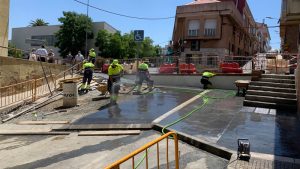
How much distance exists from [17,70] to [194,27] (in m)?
23.7

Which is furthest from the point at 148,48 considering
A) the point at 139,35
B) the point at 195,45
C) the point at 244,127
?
the point at 244,127

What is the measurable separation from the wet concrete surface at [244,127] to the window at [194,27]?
26.4 m

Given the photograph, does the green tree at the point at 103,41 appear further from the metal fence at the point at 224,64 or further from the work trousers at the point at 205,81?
the work trousers at the point at 205,81

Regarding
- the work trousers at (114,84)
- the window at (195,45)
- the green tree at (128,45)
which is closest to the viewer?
the work trousers at (114,84)

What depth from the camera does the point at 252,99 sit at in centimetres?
1296

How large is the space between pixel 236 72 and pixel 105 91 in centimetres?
755

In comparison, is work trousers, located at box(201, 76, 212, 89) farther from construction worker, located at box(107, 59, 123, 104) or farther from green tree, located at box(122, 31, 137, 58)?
green tree, located at box(122, 31, 137, 58)

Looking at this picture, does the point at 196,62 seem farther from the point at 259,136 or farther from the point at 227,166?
the point at 227,166

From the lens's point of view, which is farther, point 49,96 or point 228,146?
point 49,96

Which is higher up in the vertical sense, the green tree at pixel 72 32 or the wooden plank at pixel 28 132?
the green tree at pixel 72 32

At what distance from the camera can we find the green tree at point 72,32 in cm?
5217

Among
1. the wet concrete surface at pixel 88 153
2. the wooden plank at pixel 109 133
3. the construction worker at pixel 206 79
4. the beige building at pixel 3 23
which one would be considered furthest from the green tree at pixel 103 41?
the wet concrete surface at pixel 88 153

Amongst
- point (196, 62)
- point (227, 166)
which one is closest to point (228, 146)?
point (227, 166)

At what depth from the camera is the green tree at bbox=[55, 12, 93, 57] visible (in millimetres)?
52166
